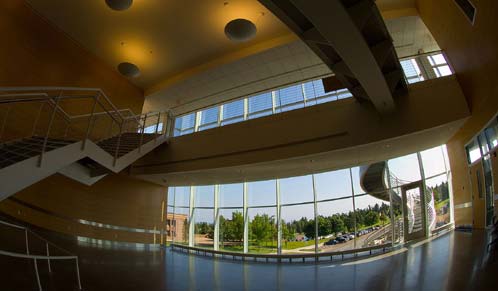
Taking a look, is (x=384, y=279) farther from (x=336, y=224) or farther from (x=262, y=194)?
(x=262, y=194)

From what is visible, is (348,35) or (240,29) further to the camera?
(240,29)

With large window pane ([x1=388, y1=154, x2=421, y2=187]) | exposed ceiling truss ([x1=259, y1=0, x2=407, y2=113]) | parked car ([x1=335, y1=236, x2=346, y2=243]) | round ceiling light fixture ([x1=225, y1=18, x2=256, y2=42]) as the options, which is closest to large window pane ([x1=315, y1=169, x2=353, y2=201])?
parked car ([x1=335, y1=236, x2=346, y2=243])

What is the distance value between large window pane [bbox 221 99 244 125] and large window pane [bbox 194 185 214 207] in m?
4.59

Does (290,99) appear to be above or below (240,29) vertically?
above

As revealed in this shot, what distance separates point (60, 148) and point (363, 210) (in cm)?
1252

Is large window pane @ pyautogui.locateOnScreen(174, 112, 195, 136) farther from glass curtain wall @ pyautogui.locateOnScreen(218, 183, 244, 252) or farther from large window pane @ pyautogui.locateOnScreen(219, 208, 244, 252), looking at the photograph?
large window pane @ pyautogui.locateOnScreen(219, 208, 244, 252)

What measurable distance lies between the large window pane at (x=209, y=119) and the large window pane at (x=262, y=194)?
184 inches

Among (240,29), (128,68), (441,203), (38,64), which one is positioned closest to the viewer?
(240,29)

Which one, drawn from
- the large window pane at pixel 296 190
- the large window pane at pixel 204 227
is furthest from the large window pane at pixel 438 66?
the large window pane at pixel 204 227

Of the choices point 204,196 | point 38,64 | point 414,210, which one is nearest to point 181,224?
point 204,196

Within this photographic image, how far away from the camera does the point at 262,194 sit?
1634 centimetres

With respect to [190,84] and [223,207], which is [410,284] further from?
[223,207]

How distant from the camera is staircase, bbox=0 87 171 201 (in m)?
4.02

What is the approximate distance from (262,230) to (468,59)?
41.1 ft
